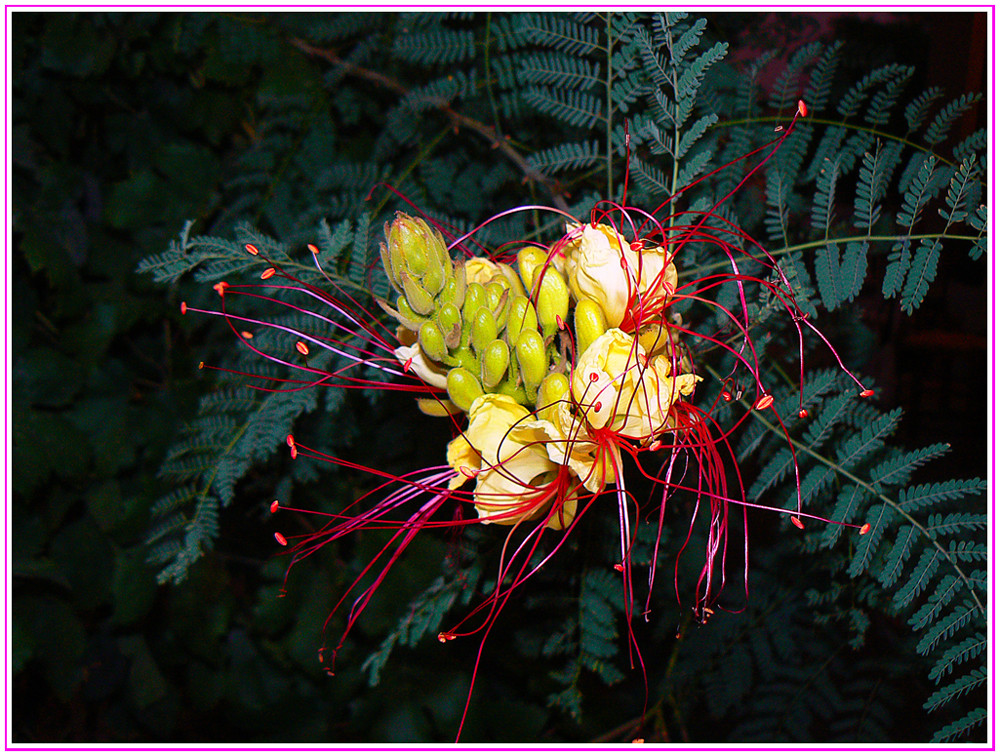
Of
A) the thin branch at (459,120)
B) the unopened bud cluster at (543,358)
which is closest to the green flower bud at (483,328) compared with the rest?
the unopened bud cluster at (543,358)

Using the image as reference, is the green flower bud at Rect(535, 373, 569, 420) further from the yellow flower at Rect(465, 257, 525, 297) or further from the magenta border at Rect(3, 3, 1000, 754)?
Answer: the magenta border at Rect(3, 3, 1000, 754)

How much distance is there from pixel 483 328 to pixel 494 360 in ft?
0.09

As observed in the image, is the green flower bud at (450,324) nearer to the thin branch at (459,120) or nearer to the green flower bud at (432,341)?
the green flower bud at (432,341)

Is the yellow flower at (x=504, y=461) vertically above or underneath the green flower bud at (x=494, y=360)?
underneath

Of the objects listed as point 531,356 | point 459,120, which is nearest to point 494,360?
point 531,356

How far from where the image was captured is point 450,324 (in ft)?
1.41

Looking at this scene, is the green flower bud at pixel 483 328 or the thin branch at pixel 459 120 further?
the thin branch at pixel 459 120

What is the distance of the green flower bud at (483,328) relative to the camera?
432mm

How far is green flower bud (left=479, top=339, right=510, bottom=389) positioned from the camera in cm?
42

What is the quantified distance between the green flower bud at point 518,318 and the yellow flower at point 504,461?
48 mm

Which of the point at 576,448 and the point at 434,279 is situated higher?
the point at 434,279
